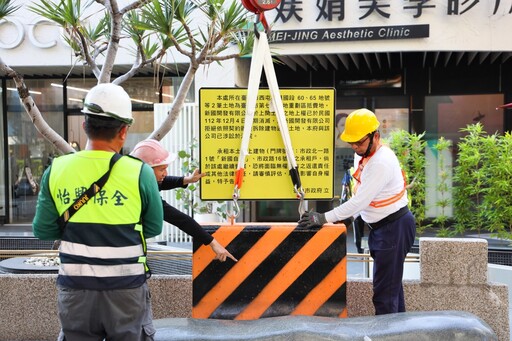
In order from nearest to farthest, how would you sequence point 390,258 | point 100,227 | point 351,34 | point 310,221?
point 100,227
point 310,221
point 390,258
point 351,34

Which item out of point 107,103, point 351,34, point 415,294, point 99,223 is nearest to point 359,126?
point 415,294

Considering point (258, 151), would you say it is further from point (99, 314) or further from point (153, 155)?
point (99, 314)

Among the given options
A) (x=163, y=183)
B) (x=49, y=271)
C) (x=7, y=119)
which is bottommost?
(x=49, y=271)

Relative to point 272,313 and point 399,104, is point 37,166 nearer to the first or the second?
point 399,104

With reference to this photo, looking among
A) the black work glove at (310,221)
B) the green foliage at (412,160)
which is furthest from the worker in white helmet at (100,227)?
the green foliage at (412,160)

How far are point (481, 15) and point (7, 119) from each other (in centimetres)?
1109

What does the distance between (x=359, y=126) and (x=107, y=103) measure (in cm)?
214

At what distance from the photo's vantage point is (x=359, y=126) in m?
4.27

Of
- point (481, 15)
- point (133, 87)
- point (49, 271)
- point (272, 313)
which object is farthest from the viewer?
point (133, 87)

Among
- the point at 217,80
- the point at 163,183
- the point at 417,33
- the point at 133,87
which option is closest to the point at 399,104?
the point at 417,33

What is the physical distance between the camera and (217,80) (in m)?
11.7

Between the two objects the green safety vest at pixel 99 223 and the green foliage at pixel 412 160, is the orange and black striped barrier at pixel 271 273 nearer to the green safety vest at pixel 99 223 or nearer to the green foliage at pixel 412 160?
the green safety vest at pixel 99 223

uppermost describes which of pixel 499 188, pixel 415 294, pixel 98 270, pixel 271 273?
pixel 499 188

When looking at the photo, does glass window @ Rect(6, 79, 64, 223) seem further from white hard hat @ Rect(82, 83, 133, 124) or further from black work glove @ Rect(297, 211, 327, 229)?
white hard hat @ Rect(82, 83, 133, 124)
